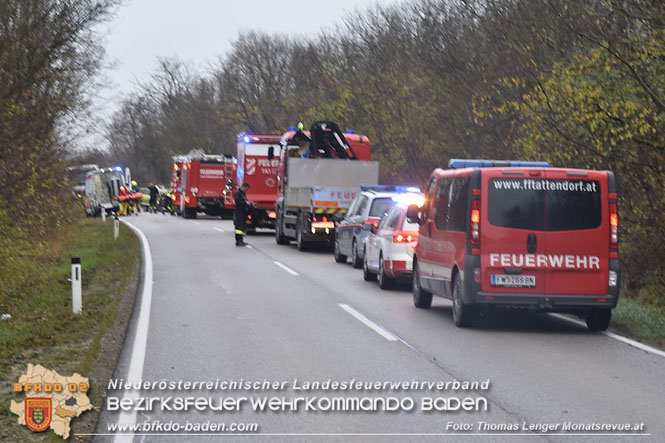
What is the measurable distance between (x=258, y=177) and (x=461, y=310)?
84.2 feet

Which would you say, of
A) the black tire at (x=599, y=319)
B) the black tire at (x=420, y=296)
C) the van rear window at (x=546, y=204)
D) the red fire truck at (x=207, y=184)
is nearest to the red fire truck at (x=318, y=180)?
the black tire at (x=420, y=296)

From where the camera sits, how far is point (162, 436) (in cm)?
743

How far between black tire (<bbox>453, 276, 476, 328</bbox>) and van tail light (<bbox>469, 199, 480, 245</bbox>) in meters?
0.60

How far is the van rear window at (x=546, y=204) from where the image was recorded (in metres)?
Result: 13.4

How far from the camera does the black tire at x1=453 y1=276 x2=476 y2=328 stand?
13.6 meters

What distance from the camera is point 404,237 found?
62.3 ft

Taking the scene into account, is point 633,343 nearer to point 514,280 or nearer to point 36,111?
point 514,280

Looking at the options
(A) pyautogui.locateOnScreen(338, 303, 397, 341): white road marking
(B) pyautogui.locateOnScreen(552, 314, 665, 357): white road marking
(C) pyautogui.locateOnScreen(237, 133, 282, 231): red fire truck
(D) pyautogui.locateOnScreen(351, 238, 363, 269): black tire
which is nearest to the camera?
(B) pyautogui.locateOnScreen(552, 314, 665, 357): white road marking

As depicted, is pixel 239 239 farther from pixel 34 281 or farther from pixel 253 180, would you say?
pixel 34 281

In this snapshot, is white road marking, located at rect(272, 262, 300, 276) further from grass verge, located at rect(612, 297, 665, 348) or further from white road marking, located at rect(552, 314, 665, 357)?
white road marking, located at rect(552, 314, 665, 357)

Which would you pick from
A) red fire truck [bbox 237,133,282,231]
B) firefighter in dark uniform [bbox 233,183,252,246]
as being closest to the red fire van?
firefighter in dark uniform [bbox 233,183,252,246]

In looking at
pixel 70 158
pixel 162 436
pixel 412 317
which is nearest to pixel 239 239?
pixel 70 158

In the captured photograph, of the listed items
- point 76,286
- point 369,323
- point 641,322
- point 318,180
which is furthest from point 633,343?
point 318,180

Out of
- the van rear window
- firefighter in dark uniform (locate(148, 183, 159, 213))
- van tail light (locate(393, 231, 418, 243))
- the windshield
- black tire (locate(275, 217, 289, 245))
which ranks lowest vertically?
firefighter in dark uniform (locate(148, 183, 159, 213))
